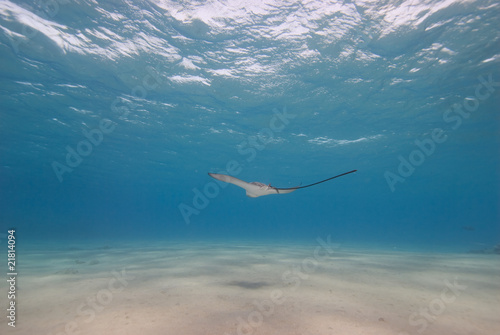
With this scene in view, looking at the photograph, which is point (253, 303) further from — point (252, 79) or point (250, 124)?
point (250, 124)

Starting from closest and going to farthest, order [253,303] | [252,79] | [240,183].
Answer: [253,303] → [240,183] → [252,79]

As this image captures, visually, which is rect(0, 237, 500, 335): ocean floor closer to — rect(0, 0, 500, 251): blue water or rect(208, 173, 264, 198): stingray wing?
rect(208, 173, 264, 198): stingray wing

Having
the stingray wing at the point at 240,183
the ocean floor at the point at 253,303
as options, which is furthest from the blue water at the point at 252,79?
the ocean floor at the point at 253,303

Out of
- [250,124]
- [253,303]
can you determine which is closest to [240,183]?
[253,303]

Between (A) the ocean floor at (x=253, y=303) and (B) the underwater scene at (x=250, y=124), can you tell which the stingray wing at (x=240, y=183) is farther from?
(A) the ocean floor at (x=253, y=303)

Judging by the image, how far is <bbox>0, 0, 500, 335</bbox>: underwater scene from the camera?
4184 mm

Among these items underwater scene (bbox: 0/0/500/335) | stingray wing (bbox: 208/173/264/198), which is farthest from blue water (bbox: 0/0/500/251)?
stingray wing (bbox: 208/173/264/198)

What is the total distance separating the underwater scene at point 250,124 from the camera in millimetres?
4184

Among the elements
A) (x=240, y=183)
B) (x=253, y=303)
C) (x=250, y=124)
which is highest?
(x=250, y=124)

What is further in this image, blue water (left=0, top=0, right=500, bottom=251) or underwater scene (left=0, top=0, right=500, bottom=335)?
blue water (left=0, top=0, right=500, bottom=251)

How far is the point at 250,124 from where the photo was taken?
2183 cm

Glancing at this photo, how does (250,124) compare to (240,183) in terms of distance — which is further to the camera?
(250,124)

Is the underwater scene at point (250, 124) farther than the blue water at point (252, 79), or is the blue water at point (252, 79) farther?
the blue water at point (252, 79)

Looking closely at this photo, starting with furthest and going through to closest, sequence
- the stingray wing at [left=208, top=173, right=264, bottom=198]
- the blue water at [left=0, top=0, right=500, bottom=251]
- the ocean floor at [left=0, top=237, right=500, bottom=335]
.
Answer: the blue water at [left=0, top=0, right=500, bottom=251]
the stingray wing at [left=208, top=173, right=264, bottom=198]
the ocean floor at [left=0, top=237, right=500, bottom=335]
